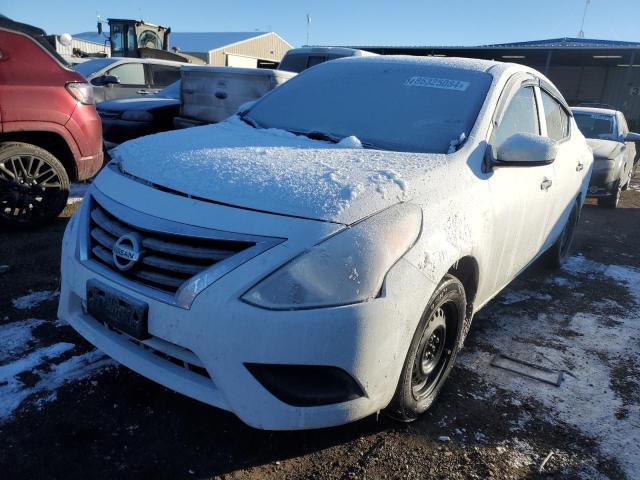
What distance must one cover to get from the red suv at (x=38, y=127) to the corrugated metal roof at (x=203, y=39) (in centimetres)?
4211

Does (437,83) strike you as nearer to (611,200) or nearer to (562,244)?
(562,244)

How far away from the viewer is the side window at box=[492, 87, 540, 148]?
2.83 m

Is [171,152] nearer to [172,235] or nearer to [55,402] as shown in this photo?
[172,235]

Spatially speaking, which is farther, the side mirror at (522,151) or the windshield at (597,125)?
the windshield at (597,125)

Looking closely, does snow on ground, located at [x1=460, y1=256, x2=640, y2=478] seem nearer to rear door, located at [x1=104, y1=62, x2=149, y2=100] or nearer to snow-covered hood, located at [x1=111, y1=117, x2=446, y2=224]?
snow-covered hood, located at [x1=111, y1=117, x2=446, y2=224]

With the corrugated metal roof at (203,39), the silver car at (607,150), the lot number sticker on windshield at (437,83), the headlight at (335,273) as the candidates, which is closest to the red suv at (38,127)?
the lot number sticker on windshield at (437,83)

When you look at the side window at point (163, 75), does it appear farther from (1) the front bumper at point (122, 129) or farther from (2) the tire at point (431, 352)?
(2) the tire at point (431, 352)

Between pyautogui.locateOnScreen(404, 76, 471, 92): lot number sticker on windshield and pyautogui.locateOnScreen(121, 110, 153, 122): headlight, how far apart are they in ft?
16.8

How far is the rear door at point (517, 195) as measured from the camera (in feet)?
8.75

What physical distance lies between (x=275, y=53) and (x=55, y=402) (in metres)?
53.8

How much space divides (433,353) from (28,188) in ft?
12.4

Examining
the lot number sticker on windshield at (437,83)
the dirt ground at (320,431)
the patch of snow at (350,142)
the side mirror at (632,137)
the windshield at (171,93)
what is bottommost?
the dirt ground at (320,431)

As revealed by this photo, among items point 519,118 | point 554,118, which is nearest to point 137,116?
point 554,118

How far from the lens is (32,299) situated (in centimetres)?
327
